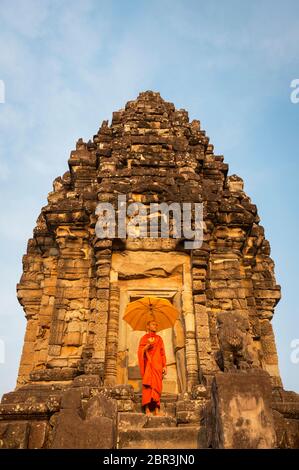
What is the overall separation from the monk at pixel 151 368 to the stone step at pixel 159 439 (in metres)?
1.89

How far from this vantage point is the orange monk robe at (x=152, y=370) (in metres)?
7.12

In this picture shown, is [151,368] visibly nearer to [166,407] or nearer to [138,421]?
[166,407]

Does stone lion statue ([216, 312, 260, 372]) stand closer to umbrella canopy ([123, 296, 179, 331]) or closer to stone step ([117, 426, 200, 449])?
stone step ([117, 426, 200, 449])

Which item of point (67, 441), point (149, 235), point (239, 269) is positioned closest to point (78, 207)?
point (149, 235)

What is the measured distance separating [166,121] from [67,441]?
10908 millimetres

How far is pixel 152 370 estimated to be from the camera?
7426 millimetres

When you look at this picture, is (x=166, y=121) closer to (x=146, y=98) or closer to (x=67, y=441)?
(x=146, y=98)

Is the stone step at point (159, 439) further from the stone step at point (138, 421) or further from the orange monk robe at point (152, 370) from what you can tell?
the orange monk robe at point (152, 370)

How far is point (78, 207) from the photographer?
9.44m

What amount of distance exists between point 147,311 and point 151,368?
1232 mm
